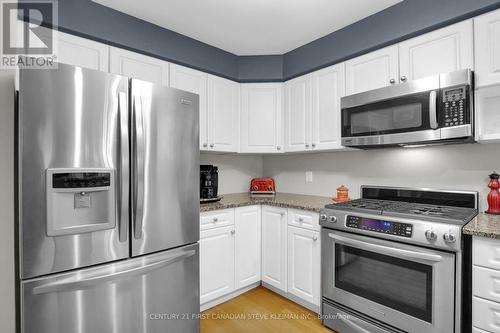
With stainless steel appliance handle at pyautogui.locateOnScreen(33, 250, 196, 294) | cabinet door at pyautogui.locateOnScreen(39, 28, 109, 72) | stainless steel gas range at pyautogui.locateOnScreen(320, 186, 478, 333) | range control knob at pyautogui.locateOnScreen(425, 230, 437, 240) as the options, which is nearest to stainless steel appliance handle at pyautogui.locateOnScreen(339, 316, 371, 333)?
stainless steel gas range at pyautogui.locateOnScreen(320, 186, 478, 333)

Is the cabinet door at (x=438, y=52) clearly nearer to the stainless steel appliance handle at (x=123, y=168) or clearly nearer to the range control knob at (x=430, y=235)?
the range control knob at (x=430, y=235)

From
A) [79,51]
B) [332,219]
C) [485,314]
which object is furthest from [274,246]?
[79,51]

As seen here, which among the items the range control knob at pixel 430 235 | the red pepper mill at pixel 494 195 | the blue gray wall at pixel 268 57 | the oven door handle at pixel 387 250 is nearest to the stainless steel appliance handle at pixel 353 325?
the oven door handle at pixel 387 250

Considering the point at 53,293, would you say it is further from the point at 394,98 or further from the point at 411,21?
the point at 411,21

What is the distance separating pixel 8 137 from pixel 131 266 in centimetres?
90

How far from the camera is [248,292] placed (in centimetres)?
255

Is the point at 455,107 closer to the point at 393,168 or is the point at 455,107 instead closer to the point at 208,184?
the point at 393,168

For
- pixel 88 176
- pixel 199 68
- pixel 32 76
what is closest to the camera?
pixel 32 76

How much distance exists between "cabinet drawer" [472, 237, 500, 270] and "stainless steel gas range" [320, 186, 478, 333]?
5cm

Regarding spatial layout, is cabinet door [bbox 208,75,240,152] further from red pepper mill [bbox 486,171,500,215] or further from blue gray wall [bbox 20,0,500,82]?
red pepper mill [bbox 486,171,500,215]

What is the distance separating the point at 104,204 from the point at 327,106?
193 cm

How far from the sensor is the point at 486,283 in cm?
134

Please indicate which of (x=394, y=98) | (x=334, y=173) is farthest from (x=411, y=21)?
(x=334, y=173)

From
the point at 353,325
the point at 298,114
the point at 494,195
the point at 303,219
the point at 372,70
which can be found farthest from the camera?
the point at 298,114
